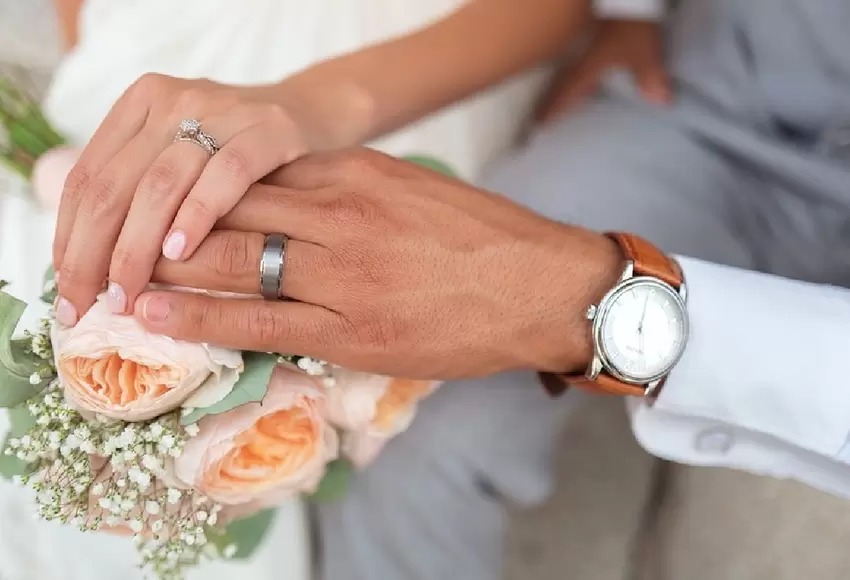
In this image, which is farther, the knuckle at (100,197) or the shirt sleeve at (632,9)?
the shirt sleeve at (632,9)

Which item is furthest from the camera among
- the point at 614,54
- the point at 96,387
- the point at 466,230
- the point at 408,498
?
the point at 614,54

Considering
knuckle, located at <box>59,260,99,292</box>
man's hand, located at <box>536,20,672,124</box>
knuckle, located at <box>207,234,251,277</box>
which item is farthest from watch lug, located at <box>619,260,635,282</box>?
man's hand, located at <box>536,20,672,124</box>

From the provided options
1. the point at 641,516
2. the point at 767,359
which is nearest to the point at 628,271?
the point at 767,359

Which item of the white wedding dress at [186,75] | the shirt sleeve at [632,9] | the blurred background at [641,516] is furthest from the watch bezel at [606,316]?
the shirt sleeve at [632,9]

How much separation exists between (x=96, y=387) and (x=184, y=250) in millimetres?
103

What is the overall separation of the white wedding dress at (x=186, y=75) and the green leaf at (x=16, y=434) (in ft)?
0.09

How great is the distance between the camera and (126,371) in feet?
1.64

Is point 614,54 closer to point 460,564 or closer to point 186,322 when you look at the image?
point 460,564

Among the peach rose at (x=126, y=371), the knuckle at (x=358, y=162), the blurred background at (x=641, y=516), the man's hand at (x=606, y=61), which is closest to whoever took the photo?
the peach rose at (x=126, y=371)

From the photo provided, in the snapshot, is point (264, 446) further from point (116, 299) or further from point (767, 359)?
point (767, 359)

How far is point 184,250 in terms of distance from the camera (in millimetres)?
534

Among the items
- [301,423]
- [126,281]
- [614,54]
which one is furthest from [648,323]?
[614,54]

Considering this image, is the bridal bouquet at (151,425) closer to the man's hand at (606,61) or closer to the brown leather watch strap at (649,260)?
the brown leather watch strap at (649,260)

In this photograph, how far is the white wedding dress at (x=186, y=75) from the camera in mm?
641
